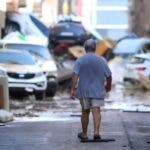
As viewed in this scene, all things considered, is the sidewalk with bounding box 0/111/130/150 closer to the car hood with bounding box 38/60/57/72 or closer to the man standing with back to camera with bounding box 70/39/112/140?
the man standing with back to camera with bounding box 70/39/112/140

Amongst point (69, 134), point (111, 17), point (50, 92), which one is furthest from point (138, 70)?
point (111, 17)

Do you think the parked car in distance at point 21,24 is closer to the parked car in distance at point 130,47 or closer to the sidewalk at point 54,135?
the parked car in distance at point 130,47

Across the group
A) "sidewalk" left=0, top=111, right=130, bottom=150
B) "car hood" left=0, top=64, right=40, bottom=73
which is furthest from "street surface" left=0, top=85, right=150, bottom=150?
"car hood" left=0, top=64, right=40, bottom=73

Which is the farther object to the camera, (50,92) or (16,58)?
(50,92)

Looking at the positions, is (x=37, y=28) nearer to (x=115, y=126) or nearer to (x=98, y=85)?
(x=115, y=126)

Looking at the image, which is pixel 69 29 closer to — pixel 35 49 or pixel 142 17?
pixel 35 49

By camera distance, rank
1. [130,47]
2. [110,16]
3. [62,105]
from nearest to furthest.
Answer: [62,105]
[130,47]
[110,16]

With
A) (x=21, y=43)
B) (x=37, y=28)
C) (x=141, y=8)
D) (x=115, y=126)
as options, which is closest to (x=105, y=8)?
(x=141, y=8)

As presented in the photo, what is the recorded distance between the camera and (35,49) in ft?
101

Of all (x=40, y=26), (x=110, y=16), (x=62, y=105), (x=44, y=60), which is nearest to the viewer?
(x=62, y=105)

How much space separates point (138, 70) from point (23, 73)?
346 inches

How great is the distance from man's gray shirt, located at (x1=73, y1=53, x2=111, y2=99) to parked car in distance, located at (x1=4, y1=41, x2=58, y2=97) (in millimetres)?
14656

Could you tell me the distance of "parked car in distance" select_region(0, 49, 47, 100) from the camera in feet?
85.8

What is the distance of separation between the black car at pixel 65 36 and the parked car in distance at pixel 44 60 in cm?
1002
